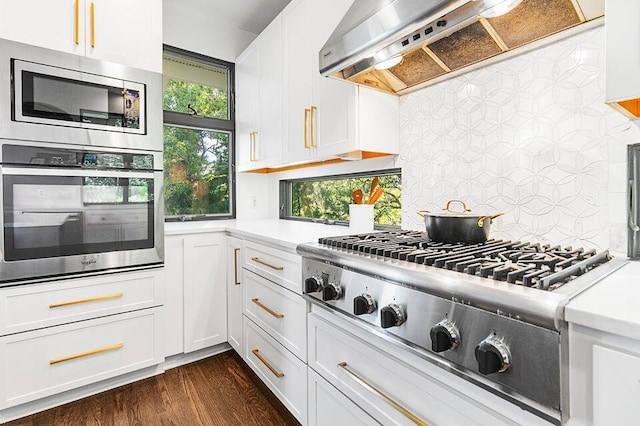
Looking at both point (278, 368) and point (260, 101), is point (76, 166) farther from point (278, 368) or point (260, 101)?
point (278, 368)

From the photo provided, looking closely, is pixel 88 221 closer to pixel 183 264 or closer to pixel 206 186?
pixel 183 264

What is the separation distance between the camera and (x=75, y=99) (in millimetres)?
1826

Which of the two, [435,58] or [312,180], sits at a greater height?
[435,58]

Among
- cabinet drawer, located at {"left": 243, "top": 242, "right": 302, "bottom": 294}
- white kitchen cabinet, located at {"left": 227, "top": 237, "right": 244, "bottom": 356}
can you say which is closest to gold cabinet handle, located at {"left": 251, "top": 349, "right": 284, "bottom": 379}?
white kitchen cabinet, located at {"left": 227, "top": 237, "right": 244, "bottom": 356}

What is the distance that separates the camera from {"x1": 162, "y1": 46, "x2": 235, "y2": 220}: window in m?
2.69

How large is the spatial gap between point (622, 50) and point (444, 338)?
2.63 feet

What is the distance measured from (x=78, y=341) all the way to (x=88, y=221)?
0.66 meters

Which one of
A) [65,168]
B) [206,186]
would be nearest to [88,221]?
[65,168]

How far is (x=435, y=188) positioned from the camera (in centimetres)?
164

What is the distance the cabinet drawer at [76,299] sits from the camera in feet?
5.47

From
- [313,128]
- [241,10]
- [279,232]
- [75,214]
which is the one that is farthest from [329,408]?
[241,10]

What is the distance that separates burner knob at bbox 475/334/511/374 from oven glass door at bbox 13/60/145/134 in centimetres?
208

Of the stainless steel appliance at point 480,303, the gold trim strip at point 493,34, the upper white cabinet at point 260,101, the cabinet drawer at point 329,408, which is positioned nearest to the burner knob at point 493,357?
the stainless steel appliance at point 480,303

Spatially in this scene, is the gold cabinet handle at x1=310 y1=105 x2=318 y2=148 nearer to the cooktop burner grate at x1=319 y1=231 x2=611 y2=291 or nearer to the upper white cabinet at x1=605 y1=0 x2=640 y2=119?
the cooktop burner grate at x1=319 y1=231 x2=611 y2=291
